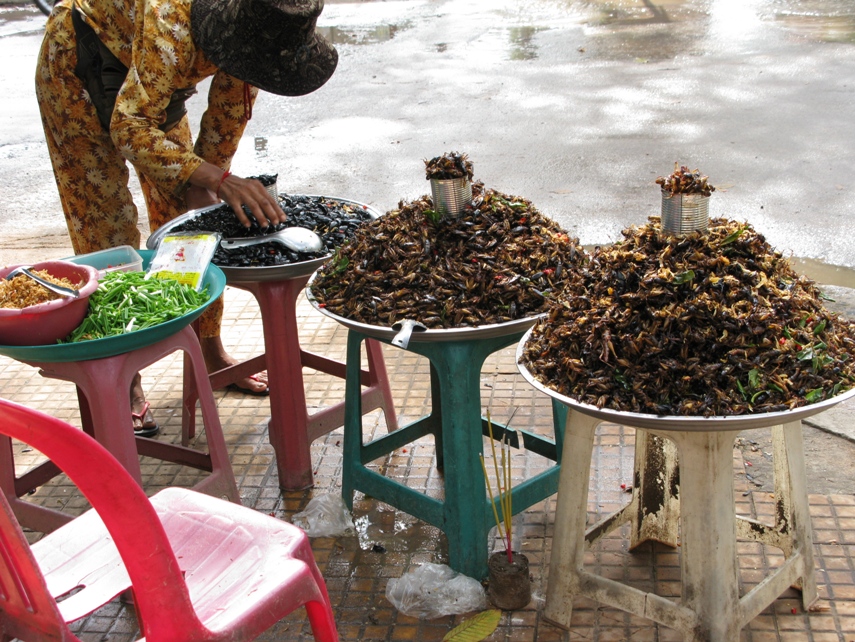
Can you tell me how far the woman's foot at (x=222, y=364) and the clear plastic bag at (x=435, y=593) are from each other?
154 cm

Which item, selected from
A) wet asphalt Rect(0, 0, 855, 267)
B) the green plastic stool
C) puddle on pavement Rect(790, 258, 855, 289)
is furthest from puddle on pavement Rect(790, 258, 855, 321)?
the green plastic stool

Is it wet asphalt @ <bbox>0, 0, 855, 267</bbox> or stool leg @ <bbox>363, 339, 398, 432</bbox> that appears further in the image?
wet asphalt @ <bbox>0, 0, 855, 267</bbox>

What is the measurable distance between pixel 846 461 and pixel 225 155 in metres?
2.68

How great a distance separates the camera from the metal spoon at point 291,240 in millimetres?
3041

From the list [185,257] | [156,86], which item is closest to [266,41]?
[156,86]

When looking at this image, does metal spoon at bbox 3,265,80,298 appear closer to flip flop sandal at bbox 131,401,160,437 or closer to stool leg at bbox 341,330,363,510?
stool leg at bbox 341,330,363,510

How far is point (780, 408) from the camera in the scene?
197 cm

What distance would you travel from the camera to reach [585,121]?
8.18 metres

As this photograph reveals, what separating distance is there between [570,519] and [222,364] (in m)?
2.16

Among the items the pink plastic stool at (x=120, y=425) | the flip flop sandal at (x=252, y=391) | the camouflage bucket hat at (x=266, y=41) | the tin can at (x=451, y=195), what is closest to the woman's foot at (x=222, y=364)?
the flip flop sandal at (x=252, y=391)

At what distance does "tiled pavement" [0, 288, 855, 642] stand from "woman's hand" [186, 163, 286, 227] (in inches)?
40.3

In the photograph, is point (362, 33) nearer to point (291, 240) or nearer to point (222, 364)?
point (222, 364)

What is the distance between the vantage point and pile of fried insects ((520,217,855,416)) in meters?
2.02

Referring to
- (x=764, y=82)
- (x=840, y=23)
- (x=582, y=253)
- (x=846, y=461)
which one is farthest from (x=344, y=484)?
(x=840, y=23)
